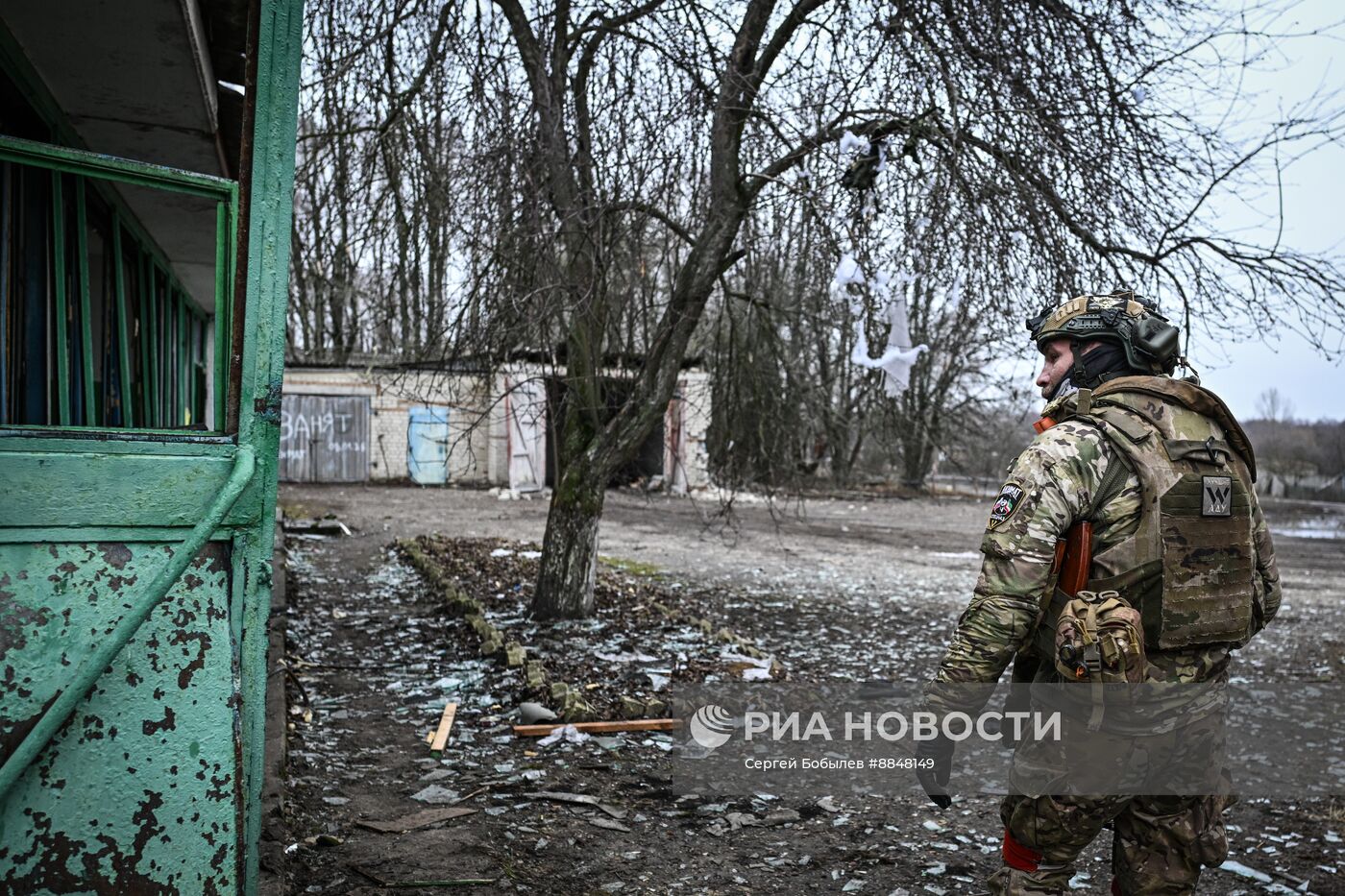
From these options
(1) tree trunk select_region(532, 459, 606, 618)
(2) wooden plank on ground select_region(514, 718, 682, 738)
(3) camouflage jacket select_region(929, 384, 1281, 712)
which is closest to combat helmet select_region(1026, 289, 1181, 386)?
(3) camouflage jacket select_region(929, 384, 1281, 712)

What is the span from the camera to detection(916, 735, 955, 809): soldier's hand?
2494mm

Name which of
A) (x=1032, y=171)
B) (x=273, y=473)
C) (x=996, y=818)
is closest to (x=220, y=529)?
(x=273, y=473)

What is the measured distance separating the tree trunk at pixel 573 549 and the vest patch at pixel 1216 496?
5.03 meters

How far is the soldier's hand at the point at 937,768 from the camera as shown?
2.49m

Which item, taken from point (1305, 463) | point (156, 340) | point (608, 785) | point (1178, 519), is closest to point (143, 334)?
point (156, 340)

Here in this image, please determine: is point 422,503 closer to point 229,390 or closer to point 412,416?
point 412,416

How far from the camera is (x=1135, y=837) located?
8.08ft

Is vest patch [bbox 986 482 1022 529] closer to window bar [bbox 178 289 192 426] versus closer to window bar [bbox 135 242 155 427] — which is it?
window bar [bbox 135 242 155 427]

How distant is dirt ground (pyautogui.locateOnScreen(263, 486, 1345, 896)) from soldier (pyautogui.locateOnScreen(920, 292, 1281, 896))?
41.2 inches

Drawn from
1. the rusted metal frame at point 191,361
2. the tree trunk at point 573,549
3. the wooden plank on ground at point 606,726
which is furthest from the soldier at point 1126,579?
the rusted metal frame at point 191,361

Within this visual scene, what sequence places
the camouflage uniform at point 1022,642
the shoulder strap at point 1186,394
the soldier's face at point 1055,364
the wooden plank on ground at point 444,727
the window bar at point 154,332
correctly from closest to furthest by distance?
1. the camouflage uniform at point 1022,642
2. the shoulder strap at point 1186,394
3. the soldier's face at point 1055,364
4. the wooden plank on ground at point 444,727
5. the window bar at point 154,332

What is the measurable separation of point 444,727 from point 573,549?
8.09ft

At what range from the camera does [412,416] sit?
2116 centimetres

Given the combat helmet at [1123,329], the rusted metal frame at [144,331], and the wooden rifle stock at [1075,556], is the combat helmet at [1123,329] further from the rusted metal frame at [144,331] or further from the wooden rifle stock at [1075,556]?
the rusted metal frame at [144,331]
